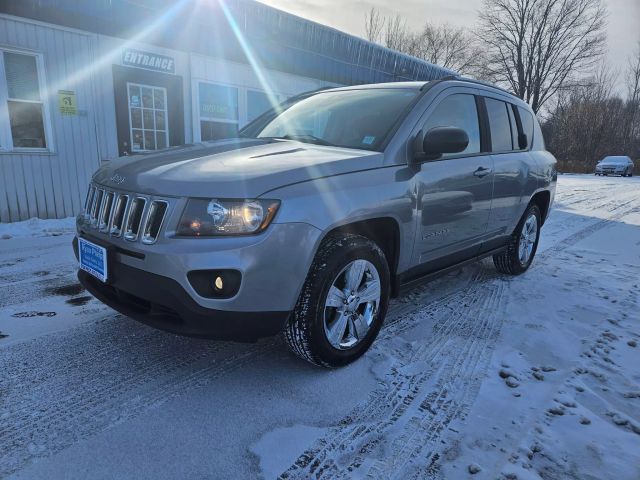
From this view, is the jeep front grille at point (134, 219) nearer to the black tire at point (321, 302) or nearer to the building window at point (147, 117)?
the black tire at point (321, 302)

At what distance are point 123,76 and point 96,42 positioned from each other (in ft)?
2.14

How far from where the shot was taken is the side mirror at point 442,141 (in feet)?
9.18

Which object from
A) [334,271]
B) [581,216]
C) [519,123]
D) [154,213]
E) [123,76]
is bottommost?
[581,216]

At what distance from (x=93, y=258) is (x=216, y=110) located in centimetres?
753

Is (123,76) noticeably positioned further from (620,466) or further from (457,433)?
(620,466)

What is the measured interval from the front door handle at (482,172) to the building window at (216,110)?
22.2ft

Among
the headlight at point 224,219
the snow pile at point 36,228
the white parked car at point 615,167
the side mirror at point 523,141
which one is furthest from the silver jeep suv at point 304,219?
the white parked car at point 615,167

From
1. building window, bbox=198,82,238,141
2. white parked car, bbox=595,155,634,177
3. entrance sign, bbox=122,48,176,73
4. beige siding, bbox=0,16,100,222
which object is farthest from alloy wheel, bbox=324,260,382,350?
white parked car, bbox=595,155,634,177

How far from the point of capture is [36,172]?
702 centimetres

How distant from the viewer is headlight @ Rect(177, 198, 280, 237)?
6.98 feet

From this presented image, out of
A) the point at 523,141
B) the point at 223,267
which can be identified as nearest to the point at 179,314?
the point at 223,267

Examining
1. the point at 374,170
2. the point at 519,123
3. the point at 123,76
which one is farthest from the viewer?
the point at 123,76

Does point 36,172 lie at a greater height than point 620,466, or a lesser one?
greater

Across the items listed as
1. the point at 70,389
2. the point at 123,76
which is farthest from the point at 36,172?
the point at 70,389
